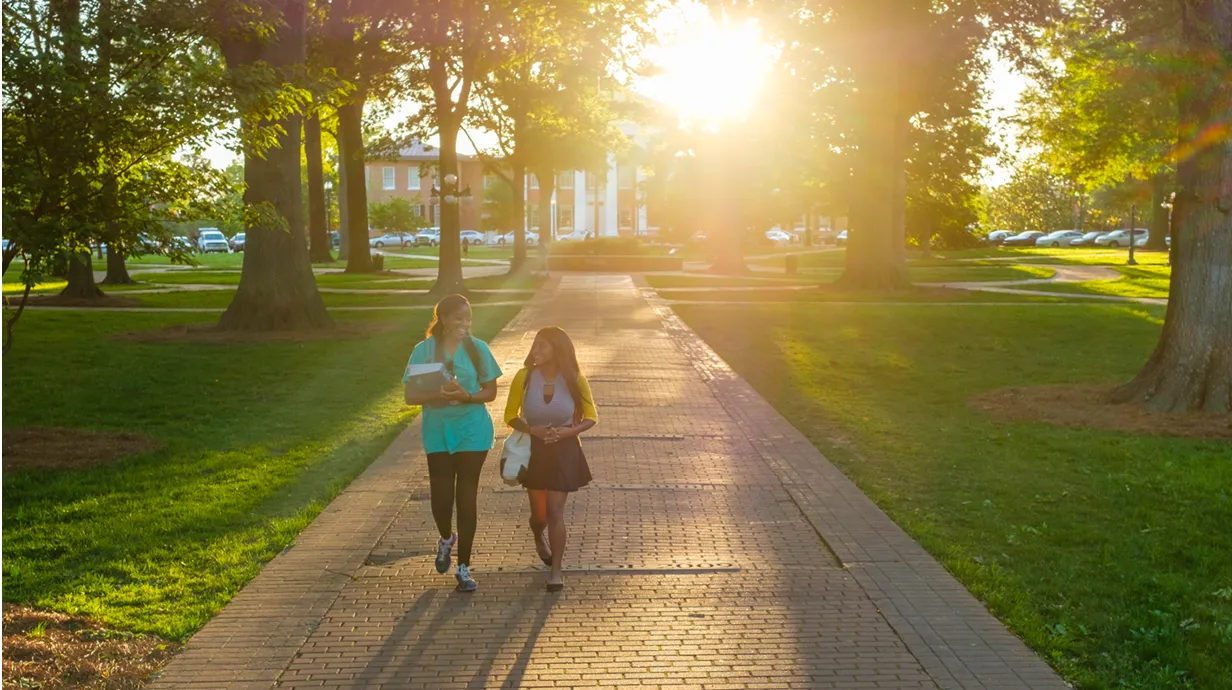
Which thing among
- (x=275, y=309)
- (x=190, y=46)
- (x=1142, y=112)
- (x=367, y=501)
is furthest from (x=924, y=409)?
(x=1142, y=112)

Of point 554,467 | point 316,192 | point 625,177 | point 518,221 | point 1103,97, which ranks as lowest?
point 554,467

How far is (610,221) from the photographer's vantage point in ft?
357

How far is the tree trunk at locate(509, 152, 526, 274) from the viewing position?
45.1 meters

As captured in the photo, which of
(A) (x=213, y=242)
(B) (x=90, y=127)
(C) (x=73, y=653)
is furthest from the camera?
(A) (x=213, y=242)

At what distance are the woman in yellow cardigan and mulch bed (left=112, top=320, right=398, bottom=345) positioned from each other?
13690 millimetres

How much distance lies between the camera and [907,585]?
6348mm

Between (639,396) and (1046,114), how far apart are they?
31.6 m

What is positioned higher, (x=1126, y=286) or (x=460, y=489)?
(x=460, y=489)

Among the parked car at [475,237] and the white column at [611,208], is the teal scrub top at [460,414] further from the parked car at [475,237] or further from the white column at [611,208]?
the white column at [611,208]

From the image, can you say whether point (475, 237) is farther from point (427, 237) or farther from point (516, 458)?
point (516, 458)

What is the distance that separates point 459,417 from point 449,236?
1001 inches

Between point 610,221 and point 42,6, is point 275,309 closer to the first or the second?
point 42,6

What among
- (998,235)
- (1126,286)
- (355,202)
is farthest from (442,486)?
(998,235)

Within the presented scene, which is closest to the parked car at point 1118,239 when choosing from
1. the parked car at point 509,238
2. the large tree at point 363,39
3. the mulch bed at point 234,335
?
the parked car at point 509,238
